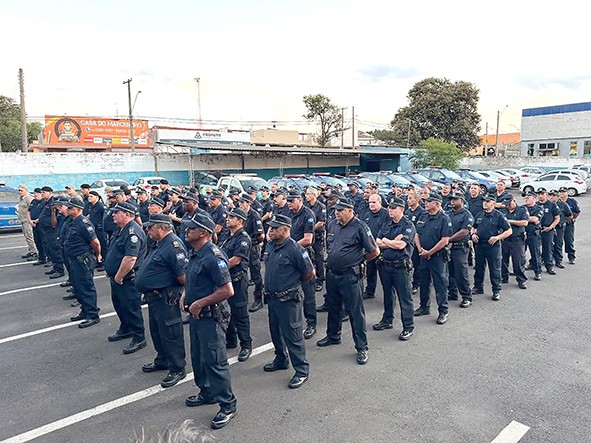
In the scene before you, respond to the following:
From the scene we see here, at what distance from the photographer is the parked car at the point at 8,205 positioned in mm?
13664

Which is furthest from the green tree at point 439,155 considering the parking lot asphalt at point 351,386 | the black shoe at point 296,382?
the black shoe at point 296,382

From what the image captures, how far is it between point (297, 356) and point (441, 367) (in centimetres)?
165

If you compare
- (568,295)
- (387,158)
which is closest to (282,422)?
(568,295)

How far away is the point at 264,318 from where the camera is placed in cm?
Answer: 615

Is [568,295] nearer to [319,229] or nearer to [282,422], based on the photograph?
[319,229]

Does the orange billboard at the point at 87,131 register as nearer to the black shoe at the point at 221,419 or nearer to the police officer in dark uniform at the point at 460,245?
the police officer in dark uniform at the point at 460,245

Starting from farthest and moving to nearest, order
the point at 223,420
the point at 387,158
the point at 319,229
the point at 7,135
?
1. the point at 7,135
2. the point at 387,158
3. the point at 319,229
4. the point at 223,420

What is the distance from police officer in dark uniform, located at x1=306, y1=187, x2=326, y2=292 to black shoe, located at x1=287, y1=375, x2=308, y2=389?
3.41 meters

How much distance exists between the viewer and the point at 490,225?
7.00 m

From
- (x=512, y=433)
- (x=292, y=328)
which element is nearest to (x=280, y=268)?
(x=292, y=328)

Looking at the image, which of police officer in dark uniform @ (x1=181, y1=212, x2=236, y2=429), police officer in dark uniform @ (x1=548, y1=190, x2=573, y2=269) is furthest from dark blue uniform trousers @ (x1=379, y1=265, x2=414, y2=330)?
Answer: police officer in dark uniform @ (x1=548, y1=190, x2=573, y2=269)

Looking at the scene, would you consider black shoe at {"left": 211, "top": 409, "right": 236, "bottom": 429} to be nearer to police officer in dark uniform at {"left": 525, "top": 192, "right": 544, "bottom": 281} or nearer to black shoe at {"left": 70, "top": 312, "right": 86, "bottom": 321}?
black shoe at {"left": 70, "top": 312, "right": 86, "bottom": 321}

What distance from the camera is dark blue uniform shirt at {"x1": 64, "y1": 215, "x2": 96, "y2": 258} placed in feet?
19.9

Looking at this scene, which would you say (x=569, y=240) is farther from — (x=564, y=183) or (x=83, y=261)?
(x=564, y=183)
